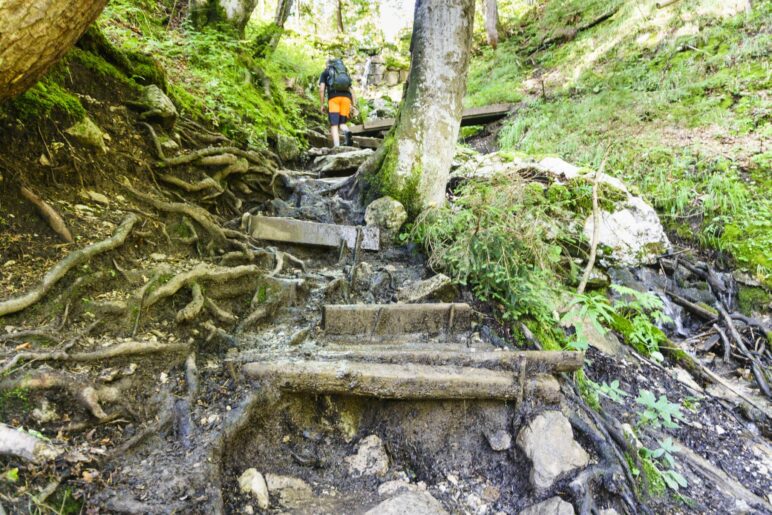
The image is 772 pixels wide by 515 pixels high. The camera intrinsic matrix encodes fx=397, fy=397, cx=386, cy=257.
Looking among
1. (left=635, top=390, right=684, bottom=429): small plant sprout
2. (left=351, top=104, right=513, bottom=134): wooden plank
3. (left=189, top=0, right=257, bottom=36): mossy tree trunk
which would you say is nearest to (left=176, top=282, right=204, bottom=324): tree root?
(left=635, top=390, right=684, bottom=429): small plant sprout

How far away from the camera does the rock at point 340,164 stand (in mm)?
7254

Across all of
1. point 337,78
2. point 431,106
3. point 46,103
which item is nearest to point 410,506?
point 46,103

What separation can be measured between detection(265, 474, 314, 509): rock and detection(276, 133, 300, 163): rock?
19.9ft

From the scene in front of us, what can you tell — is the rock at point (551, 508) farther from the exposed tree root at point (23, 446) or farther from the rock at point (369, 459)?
the exposed tree root at point (23, 446)

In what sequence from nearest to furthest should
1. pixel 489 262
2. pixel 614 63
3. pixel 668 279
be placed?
pixel 489 262 → pixel 668 279 → pixel 614 63

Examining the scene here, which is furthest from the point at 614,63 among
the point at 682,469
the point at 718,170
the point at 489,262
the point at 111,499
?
the point at 111,499

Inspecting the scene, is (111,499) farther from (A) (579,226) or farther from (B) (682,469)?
(A) (579,226)

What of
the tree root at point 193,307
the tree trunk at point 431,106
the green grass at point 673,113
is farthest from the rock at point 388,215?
the green grass at point 673,113

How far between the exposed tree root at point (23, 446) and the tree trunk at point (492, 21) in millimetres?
18043

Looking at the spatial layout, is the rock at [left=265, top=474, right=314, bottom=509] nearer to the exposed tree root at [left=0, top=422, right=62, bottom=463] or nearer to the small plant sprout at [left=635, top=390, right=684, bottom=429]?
the exposed tree root at [left=0, top=422, right=62, bottom=463]

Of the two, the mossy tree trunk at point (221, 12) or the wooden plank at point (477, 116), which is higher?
the mossy tree trunk at point (221, 12)

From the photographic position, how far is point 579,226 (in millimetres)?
5566

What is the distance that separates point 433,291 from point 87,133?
3391mm

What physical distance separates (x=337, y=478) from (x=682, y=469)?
97.8 inches
